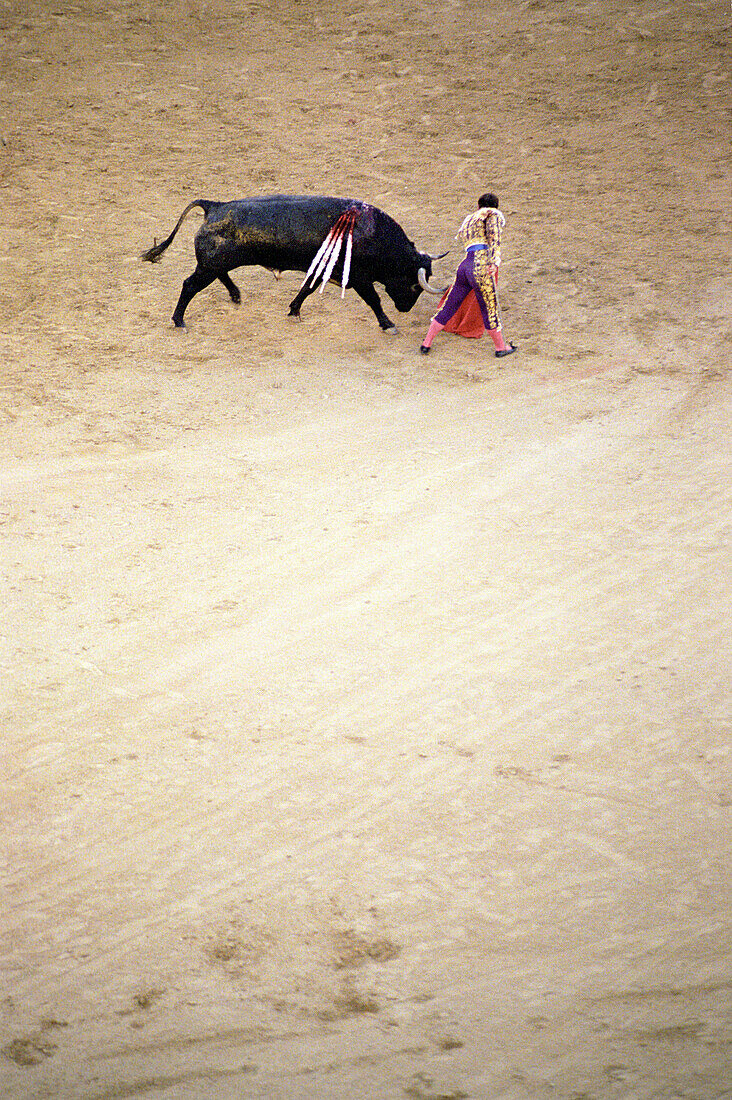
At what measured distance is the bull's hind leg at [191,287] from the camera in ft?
26.8

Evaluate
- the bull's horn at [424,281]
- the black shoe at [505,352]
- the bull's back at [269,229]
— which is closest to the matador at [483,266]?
the black shoe at [505,352]

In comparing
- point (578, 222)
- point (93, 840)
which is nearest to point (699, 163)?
point (578, 222)

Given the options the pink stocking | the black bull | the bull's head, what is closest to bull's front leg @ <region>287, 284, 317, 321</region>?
the black bull

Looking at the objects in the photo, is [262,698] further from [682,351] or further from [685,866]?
[682,351]

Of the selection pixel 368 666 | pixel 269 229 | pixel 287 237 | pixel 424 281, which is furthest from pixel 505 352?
pixel 368 666

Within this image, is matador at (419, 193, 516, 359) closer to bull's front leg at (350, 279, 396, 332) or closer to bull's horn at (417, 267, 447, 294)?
bull's horn at (417, 267, 447, 294)

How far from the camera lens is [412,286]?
8.54 m

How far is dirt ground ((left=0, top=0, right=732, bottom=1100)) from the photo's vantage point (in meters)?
2.98

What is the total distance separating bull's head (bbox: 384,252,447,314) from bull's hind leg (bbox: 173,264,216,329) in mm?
1629

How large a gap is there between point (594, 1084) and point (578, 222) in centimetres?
938

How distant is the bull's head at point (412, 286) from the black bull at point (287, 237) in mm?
111

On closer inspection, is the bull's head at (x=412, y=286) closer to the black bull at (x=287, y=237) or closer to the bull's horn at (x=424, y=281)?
the bull's horn at (x=424, y=281)

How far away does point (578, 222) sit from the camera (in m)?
10.3

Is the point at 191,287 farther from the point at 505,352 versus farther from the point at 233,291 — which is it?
the point at 505,352
